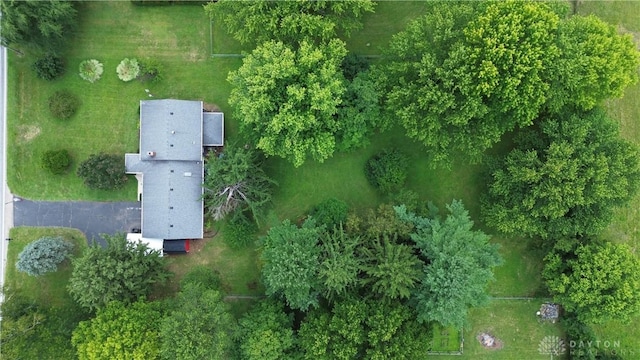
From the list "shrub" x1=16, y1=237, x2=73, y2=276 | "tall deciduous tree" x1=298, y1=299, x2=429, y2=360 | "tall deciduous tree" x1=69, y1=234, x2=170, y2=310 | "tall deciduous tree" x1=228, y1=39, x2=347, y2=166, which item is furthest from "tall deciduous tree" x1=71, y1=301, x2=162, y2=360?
"tall deciduous tree" x1=228, y1=39, x2=347, y2=166

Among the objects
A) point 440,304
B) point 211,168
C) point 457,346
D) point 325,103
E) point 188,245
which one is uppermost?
point 325,103

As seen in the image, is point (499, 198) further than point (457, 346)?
No

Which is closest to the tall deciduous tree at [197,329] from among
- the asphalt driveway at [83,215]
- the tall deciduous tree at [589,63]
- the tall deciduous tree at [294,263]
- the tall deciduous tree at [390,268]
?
the tall deciduous tree at [294,263]

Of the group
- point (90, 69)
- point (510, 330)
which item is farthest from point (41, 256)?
point (510, 330)

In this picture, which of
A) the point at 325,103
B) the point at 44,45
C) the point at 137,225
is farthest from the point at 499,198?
the point at 44,45

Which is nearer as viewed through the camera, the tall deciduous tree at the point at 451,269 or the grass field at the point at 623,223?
the tall deciduous tree at the point at 451,269

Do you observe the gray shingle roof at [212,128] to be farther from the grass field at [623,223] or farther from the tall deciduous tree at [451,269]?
the grass field at [623,223]

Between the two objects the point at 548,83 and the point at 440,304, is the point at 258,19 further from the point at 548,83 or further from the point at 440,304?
the point at 440,304
